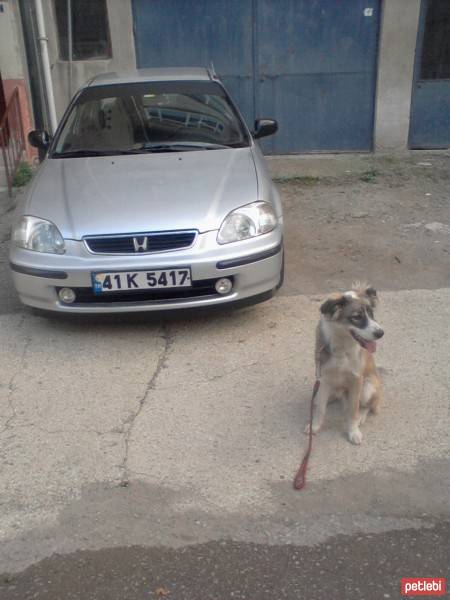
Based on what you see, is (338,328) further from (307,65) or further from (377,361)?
(307,65)

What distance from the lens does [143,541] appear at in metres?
2.68

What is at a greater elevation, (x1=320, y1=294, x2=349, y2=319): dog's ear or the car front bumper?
(x1=320, y1=294, x2=349, y2=319): dog's ear

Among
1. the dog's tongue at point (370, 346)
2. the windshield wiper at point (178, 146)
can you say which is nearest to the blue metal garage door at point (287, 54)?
the windshield wiper at point (178, 146)

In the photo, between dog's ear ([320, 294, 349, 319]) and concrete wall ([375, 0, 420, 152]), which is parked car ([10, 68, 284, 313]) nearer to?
dog's ear ([320, 294, 349, 319])

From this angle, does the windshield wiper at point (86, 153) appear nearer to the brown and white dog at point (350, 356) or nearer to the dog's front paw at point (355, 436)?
the brown and white dog at point (350, 356)

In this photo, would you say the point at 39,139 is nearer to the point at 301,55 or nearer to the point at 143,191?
the point at 143,191

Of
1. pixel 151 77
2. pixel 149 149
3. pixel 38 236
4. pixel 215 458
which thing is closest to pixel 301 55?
pixel 151 77

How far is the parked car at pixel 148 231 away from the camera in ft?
13.4

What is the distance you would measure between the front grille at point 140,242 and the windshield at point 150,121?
1296 mm

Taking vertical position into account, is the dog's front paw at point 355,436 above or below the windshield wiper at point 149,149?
below

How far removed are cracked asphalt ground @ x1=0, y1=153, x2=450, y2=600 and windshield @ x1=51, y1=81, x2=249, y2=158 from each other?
1.42m

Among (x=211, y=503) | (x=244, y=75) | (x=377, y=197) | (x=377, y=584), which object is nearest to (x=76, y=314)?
(x=211, y=503)

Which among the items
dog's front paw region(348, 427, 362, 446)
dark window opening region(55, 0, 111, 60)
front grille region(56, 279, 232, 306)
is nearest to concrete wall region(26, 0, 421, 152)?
dark window opening region(55, 0, 111, 60)

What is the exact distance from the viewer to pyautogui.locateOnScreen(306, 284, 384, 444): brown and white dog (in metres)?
2.99
